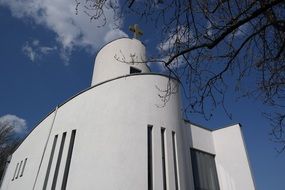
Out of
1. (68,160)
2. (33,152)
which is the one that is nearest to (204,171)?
(68,160)

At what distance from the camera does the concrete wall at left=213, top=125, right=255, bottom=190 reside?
7.63 m

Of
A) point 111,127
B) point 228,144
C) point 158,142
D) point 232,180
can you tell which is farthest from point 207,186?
point 111,127

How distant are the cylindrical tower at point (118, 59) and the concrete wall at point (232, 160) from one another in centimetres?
409

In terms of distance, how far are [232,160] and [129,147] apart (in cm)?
435

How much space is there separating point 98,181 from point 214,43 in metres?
4.02

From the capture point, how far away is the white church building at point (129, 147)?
549cm

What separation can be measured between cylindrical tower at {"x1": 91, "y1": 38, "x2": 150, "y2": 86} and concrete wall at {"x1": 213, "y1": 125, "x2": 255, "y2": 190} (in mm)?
4091

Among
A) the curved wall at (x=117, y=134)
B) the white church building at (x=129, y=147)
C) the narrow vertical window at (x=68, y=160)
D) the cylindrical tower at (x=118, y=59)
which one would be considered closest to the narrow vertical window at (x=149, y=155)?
the white church building at (x=129, y=147)

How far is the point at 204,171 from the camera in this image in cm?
Result: 779

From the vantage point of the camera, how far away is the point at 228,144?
8539 millimetres

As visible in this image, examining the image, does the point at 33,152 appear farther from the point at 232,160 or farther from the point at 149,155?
the point at 232,160

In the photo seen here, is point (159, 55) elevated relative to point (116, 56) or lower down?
lower down

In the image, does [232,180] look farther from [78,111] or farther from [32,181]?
[32,181]

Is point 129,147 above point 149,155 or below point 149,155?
above
